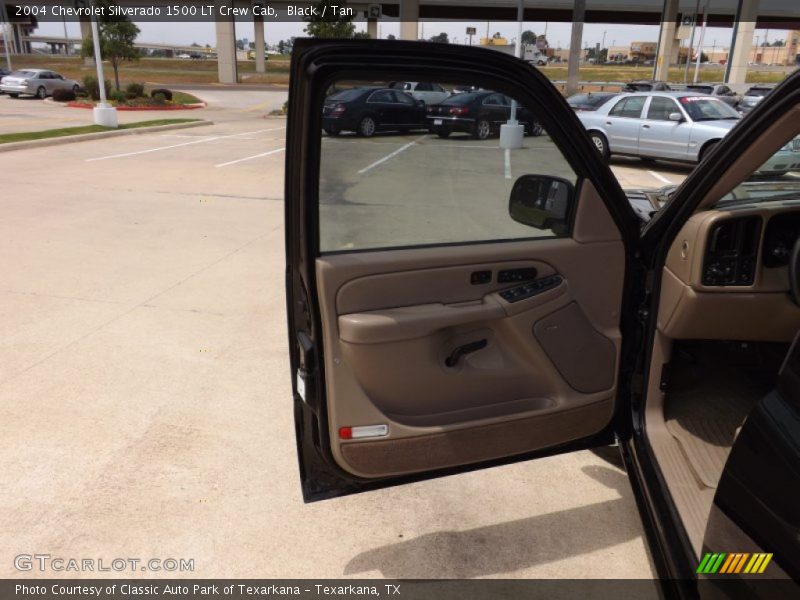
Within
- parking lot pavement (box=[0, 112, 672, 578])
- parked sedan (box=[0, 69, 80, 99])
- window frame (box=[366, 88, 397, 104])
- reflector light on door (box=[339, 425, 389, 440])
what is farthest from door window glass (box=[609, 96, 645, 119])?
parked sedan (box=[0, 69, 80, 99])

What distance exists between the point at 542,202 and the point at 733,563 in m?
1.29

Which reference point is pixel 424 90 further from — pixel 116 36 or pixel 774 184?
pixel 116 36

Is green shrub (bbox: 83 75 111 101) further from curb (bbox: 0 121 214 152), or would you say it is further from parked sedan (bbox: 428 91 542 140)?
parked sedan (bbox: 428 91 542 140)

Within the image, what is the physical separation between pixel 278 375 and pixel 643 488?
8.19 feet

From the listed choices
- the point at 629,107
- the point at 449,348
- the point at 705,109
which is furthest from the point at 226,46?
the point at 449,348

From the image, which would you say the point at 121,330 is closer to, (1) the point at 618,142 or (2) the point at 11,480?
(2) the point at 11,480

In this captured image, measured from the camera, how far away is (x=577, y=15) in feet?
157

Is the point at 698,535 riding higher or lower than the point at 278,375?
higher

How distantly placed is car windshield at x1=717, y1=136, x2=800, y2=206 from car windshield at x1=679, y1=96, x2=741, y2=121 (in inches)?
377

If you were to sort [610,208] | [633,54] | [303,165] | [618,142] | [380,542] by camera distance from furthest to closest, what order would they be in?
1. [633,54]
2. [618,142]
3. [380,542]
4. [610,208]
5. [303,165]

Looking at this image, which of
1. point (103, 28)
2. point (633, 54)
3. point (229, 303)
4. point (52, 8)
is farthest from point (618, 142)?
point (633, 54)

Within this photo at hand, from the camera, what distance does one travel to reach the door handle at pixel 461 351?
218 cm

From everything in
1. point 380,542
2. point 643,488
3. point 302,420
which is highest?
point 302,420

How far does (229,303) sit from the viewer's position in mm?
5332
